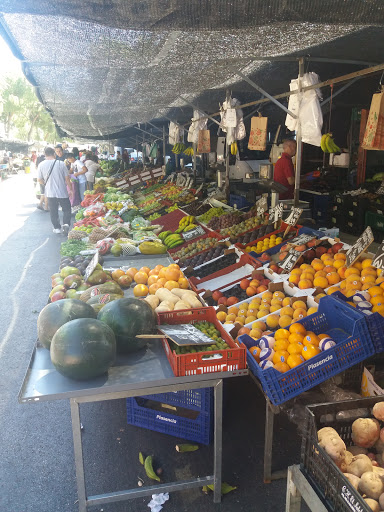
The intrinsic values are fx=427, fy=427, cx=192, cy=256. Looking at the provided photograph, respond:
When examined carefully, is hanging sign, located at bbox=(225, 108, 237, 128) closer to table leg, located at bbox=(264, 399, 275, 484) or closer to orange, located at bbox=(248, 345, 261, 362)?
orange, located at bbox=(248, 345, 261, 362)

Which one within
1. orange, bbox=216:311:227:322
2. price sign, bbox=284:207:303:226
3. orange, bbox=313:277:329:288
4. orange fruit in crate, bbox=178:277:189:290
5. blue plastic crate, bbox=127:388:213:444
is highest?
price sign, bbox=284:207:303:226

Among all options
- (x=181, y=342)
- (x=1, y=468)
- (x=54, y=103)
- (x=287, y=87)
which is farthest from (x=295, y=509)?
(x=54, y=103)

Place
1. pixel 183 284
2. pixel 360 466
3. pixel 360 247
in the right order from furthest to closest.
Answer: pixel 183 284
pixel 360 247
pixel 360 466

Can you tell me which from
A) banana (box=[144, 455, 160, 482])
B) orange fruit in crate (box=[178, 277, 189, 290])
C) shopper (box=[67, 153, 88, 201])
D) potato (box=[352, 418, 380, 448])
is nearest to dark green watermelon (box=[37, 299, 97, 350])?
banana (box=[144, 455, 160, 482])

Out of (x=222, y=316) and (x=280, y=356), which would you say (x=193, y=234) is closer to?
(x=222, y=316)

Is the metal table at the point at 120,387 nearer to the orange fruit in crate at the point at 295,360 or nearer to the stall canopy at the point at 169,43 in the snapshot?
the orange fruit in crate at the point at 295,360

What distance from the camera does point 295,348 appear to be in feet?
9.62

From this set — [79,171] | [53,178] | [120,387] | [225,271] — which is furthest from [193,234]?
[79,171]

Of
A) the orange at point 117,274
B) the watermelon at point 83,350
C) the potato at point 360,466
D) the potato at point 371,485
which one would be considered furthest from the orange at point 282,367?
the orange at point 117,274

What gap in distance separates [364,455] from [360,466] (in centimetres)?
9

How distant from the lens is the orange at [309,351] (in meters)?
2.81

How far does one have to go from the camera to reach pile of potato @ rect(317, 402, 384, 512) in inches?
72.5

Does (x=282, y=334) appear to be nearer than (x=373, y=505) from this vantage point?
No

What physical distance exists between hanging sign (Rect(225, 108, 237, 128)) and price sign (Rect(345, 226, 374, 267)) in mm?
5005
